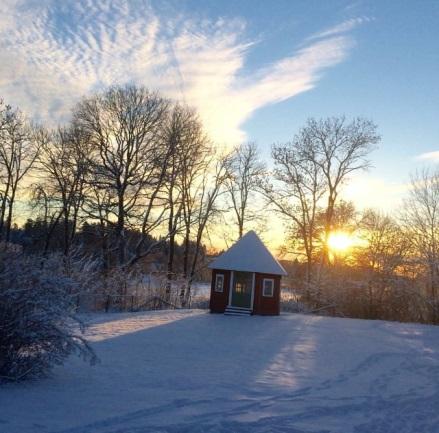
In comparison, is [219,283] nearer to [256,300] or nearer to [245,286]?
[245,286]

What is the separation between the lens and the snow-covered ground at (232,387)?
7008mm

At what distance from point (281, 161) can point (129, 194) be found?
520 inches

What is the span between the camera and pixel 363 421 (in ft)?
24.7

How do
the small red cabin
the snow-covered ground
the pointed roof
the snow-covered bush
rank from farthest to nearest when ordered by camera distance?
the pointed roof
the small red cabin
the snow-covered bush
the snow-covered ground

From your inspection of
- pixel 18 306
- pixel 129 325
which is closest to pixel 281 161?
pixel 129 325

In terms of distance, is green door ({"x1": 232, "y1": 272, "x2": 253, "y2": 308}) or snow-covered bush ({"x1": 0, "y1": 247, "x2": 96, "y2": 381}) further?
green door ({"x1": 232, "y1": 272, "x2": 253, "y2": 308})

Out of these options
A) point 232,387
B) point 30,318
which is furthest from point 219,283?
point 30,318

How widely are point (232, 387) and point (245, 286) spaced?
15399 mm

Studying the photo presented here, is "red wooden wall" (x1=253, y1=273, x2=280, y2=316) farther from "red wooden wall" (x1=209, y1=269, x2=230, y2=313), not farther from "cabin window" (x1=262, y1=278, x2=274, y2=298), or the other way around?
"red wooden wall" (x1=209, y1=269, x2=230, y2=313)

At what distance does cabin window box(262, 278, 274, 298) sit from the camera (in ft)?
80.8

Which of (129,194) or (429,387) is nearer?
(429,387)

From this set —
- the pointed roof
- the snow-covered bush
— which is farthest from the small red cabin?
the snow-covered bush

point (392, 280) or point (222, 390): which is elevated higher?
point (392, 280)

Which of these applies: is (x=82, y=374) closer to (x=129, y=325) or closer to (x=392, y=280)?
(x=129, y=325)
